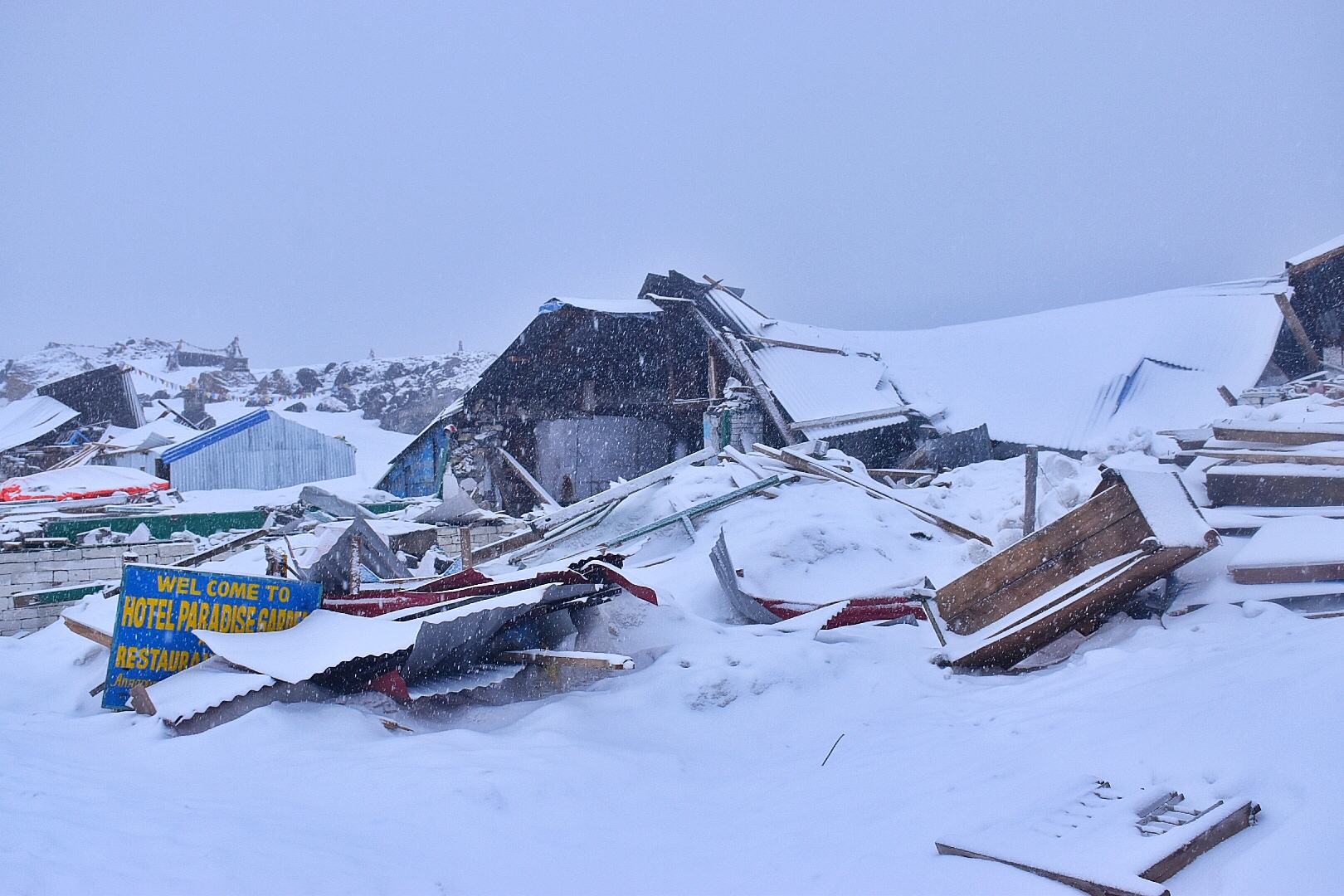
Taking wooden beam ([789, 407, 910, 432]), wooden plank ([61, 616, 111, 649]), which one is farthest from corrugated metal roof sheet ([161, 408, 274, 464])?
wooden plank ([61, 616, 111, 649])

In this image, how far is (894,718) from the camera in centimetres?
443

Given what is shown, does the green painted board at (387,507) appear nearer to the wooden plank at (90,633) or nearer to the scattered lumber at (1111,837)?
the wooden plank at (90,633)

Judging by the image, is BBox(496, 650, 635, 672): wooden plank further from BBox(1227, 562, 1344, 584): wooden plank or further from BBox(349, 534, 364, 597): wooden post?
BBox(1227, 562, 1344, 584): wooden plank

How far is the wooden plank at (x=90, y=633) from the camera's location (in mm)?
5441

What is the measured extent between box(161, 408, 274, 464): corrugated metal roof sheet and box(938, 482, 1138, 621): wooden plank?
24.3m

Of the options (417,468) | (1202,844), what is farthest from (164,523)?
(1202,844)

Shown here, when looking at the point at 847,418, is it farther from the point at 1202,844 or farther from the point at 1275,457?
the point at 1202,844

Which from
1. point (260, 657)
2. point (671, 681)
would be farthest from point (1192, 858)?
point (260, 657)

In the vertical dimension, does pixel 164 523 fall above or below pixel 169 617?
below

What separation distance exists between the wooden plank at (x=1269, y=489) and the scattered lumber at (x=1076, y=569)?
3.92 feet

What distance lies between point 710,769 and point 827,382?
13318 millimetres

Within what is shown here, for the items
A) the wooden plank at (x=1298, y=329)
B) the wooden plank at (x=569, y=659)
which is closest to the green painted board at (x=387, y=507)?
the wooden plank at (x=569, y=659)

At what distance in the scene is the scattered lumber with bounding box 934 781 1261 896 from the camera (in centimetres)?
236

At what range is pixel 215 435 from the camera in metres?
24.0
